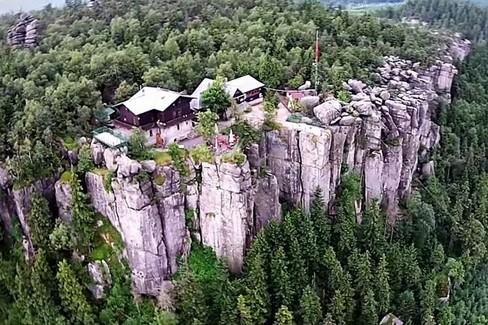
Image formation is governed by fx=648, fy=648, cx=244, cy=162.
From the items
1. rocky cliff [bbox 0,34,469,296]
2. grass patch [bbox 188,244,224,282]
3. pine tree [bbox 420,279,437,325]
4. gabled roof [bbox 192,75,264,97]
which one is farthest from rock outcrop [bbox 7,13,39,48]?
pine tree [bbox 420,279,437,325]

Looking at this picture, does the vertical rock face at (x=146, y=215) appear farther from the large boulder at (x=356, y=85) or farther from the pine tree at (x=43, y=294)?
the large boulder at (x=356, y=85)

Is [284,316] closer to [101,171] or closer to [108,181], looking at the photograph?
[108,181]

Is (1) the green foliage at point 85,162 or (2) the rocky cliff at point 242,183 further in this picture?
(1) the green foliage at point 85,162

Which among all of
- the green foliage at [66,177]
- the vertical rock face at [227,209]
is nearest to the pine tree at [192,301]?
the vertical rock face at [227,209]

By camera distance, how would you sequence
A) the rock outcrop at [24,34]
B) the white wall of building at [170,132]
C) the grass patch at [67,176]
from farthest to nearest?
1. the rock outcrop at [24,34]
2. the white wall of building at [170,132]
3. the grass patch at [67,176]

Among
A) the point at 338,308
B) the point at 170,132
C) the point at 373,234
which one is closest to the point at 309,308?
the point at 338,308

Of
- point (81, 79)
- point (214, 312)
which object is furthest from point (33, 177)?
point (214, 312)

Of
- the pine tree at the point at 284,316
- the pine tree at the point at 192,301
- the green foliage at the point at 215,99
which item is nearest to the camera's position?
the pine tree at the point at 284,316
